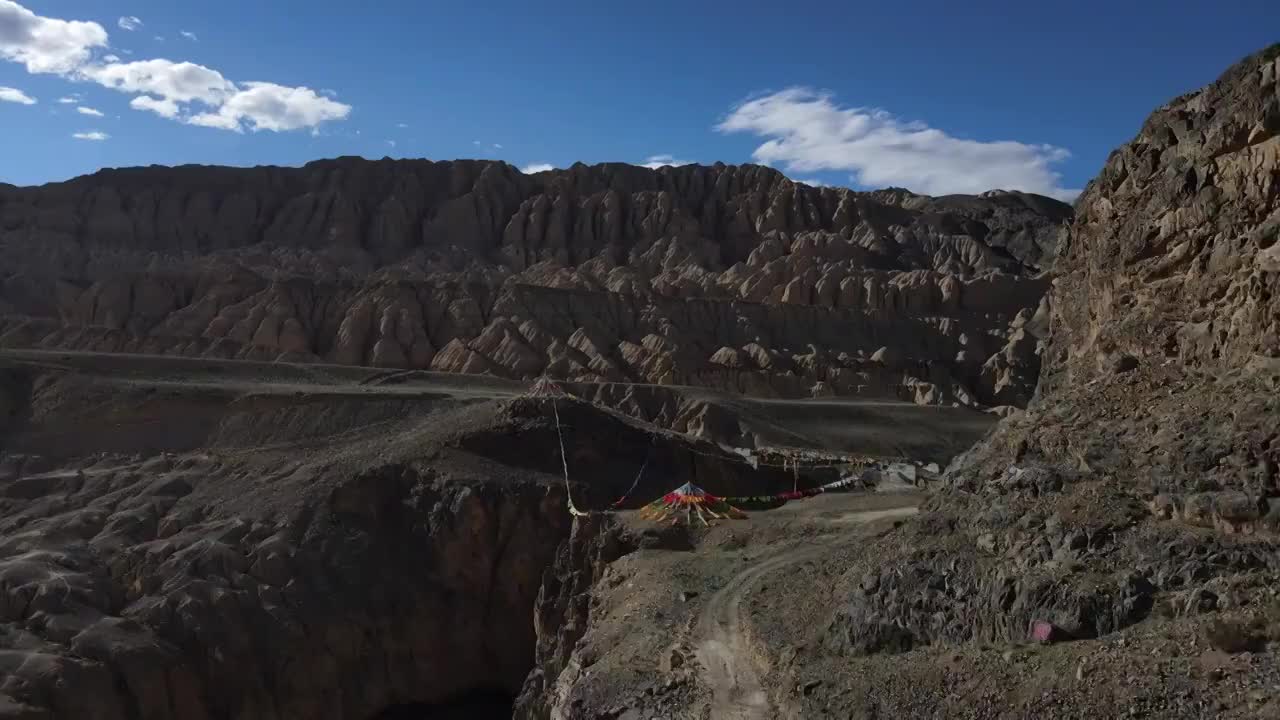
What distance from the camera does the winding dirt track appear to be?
58.5ft

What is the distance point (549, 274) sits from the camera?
10044cm

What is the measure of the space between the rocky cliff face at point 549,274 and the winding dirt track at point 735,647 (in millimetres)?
45084

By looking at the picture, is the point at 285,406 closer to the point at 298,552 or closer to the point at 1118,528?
the point at 298,552

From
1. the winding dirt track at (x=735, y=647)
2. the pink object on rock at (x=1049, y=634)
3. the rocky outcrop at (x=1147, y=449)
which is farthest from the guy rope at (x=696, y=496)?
the pink object on rock at (x=1049, y=634)

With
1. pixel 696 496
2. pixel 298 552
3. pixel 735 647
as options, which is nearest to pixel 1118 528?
pixel 735 647

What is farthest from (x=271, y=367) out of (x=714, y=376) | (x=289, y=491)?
(x=714, y=376)

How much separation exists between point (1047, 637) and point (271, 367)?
48.7m

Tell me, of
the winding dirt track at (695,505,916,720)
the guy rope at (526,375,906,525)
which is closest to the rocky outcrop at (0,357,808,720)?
the guy rope at (526,375,906,525)

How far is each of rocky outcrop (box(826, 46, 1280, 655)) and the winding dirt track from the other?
1831 mm

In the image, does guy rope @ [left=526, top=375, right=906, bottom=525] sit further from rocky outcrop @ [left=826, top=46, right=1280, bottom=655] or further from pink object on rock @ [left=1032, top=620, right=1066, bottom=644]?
pink object on rock @ [left=1032, top=620, right=1066, bottom=644]

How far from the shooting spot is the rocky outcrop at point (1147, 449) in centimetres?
1411

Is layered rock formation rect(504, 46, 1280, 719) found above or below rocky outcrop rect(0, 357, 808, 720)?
above

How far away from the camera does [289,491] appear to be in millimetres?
37688

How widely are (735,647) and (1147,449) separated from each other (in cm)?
833
